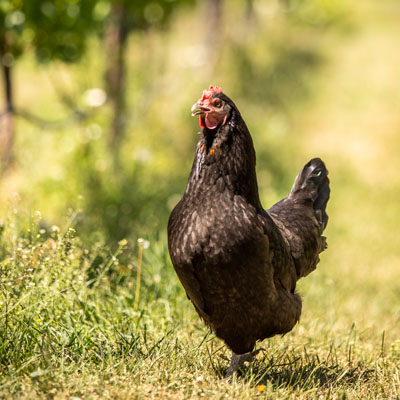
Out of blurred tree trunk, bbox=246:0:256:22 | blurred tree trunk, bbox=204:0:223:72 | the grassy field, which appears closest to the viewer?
the grassy field

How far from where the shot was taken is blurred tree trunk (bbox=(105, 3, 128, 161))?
7.33 meters

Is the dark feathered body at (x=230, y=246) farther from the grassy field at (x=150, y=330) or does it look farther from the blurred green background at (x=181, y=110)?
the blurred green background at (x=181, y=110)

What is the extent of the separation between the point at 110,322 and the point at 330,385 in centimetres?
137

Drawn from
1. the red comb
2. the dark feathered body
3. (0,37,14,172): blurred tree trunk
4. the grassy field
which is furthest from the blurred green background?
the red comb

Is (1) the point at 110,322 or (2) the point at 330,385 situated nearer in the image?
(2) the point at 330,385

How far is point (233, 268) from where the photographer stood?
2.90 meters

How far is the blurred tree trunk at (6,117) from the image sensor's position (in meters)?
6.14

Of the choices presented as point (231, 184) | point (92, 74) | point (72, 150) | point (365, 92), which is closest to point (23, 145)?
point (72, 150)

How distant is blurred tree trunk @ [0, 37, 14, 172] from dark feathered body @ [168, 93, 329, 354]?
3900 mm

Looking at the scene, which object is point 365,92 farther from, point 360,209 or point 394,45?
point 360,209

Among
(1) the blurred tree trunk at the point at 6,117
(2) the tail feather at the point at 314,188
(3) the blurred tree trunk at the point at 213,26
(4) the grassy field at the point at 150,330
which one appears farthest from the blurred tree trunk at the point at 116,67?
(3) the blurred tree trunk at the point at 213,26

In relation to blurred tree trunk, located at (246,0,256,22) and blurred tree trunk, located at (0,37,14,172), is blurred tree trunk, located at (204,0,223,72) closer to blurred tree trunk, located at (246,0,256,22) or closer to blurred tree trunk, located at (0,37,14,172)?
Result: blurred tree trunk, located at (246,0,256,22)

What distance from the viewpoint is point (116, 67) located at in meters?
7.46

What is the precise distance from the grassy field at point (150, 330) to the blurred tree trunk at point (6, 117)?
1.90ft
